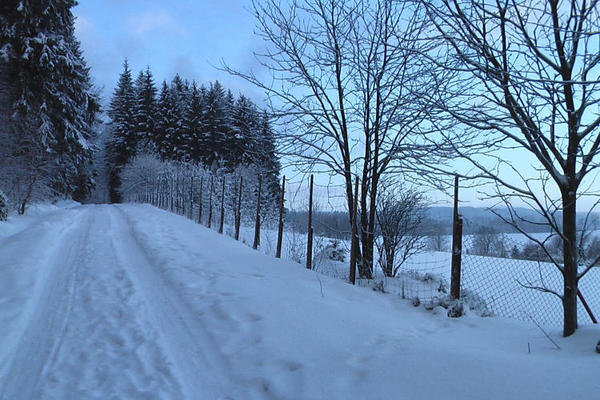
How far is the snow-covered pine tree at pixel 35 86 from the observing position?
14.2m

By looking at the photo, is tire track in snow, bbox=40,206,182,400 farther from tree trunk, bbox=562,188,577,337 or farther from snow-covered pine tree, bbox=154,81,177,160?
snow-covered pine tree, bbox=154,81,177,160

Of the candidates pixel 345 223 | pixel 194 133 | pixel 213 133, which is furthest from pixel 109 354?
pixel 194 133

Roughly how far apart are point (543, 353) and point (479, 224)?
2.35m

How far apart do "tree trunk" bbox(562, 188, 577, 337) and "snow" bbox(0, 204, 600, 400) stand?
Answer: 162mm

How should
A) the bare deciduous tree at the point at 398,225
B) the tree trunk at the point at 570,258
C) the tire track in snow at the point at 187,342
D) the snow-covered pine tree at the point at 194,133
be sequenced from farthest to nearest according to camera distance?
1. the snow-covered pine tree at the point at 194,133
2. the bare deciduous tree at the point at 398,225
3. the tree trunk at the point at 570,258
4. the tire track in snow at the point at 187,342

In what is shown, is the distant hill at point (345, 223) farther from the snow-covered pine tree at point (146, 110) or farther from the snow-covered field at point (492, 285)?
the snow-covered pine tree at point (146, 110)

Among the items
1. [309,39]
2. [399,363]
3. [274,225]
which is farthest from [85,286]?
[274,225]

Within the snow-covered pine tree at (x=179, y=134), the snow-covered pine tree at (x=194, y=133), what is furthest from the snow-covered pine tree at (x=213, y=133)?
the snow-covered pine tree at (x=179, y=134)

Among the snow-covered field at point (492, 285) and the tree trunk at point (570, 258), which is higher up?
the tree trunk at point (570, 258)

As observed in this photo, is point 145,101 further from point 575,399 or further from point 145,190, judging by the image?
point 575,399

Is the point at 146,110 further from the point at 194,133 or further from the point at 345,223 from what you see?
the point at 345,223

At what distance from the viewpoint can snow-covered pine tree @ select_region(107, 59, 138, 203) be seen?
41656 mm

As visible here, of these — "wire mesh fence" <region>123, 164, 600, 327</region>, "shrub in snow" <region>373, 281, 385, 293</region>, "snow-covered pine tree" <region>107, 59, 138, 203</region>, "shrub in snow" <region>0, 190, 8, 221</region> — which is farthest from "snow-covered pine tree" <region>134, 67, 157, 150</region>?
"shrub in snow" <region>373, 281, 385, 293</region>

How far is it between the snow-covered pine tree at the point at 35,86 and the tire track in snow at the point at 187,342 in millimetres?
11896
